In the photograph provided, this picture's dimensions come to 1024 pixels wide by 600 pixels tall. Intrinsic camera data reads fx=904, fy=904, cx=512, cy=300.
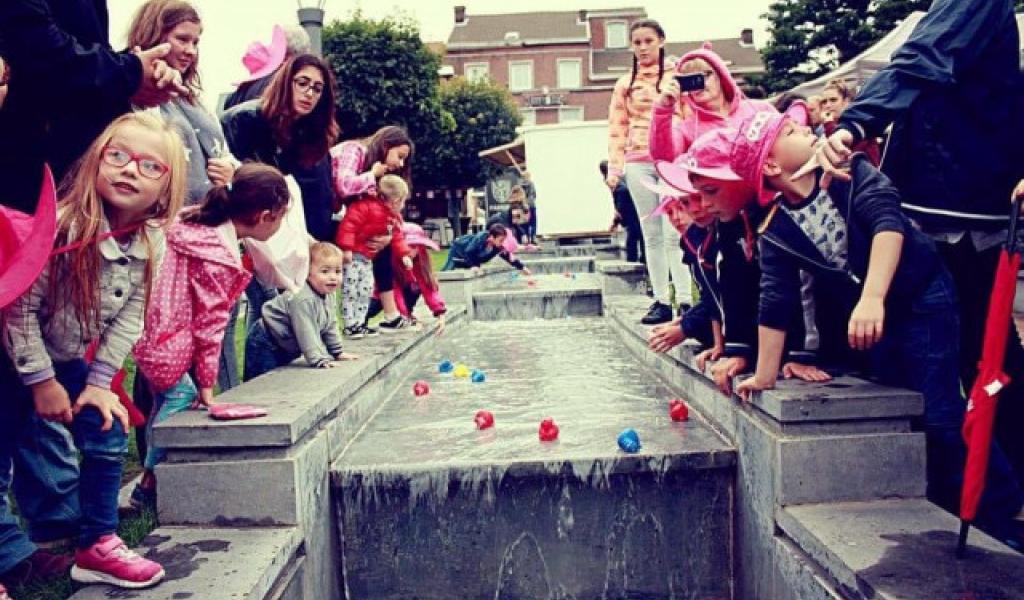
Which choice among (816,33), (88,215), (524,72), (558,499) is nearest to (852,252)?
(558,499)

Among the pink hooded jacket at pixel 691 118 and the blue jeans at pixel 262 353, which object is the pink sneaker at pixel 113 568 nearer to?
the blue jeans at pixel 262 353

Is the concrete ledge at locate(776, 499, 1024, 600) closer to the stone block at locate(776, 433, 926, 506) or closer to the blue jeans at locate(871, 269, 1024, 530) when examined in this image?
the stone block at locate(776, 433, 926, 506)

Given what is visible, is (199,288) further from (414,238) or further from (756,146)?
(414,238)

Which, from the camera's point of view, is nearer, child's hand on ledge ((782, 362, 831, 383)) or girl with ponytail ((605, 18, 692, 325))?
child's hand on ledge ((782, 362, 831, 383))

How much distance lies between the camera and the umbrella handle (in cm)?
256

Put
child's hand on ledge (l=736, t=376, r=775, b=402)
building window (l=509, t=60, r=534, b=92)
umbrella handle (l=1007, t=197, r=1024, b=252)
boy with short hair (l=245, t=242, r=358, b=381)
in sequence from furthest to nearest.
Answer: building window (l=509, t=60, r=534, b=92) < boy with short hair (l=245, t=242, r=358, b=381) < child's hand on ledge (l=736, t=376, r=775, b=402) < umbrella handle (l=1007, t=197, r=1024, b=252)

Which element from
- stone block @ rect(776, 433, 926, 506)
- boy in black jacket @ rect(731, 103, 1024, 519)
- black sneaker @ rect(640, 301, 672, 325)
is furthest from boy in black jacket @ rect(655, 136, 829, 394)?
black sneaker @ rect(640, 301, 672, 325)

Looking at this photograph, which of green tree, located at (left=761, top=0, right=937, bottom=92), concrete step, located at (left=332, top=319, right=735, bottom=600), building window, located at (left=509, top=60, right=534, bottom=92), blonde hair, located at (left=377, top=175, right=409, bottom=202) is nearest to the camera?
concrete step, located at (left=332, top=319, right=735, bottom=600)

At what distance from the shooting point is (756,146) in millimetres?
3354

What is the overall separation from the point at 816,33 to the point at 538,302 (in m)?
25.1

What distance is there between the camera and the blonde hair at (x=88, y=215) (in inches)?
108

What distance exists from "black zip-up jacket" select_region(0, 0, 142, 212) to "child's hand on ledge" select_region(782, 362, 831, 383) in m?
2.70

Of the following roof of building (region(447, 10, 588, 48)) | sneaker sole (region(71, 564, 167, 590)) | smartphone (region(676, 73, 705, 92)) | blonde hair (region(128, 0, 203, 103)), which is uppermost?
roof of building (region(447, 10, 588, 48))

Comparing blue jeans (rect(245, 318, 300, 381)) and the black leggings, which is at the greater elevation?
the black leggings
